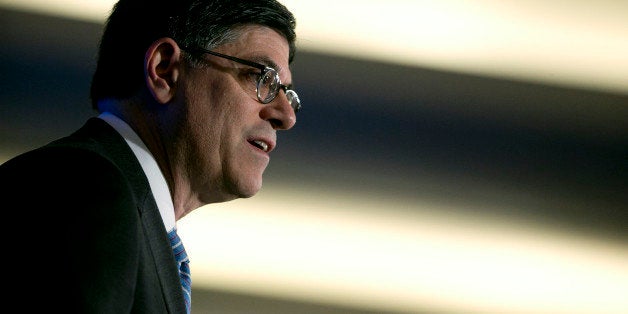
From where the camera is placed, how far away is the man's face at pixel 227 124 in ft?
2.92

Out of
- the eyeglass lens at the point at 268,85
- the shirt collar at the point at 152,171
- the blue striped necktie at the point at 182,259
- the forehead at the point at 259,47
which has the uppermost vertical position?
the forehead at the point at 259,47

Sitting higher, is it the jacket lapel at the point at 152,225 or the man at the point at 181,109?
the man at the point at 181,109

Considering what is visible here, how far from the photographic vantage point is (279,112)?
94 cm

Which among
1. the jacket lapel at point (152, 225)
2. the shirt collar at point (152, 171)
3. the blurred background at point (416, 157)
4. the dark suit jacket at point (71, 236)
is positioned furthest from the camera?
the blurred background at point (416, 157)

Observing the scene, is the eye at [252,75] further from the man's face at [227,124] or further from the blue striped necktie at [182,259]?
the blue striped necktie at [182,259]

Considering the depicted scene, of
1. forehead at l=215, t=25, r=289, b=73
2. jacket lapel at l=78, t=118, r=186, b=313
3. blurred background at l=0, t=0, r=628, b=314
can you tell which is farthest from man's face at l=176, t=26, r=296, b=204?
blurred background at l=0, t=0, r=628, b=314

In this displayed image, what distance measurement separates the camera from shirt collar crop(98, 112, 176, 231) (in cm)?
84

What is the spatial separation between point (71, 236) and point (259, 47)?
41 centimetres

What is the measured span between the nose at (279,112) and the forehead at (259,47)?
0.12 ft

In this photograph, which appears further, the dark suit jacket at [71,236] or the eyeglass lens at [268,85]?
the eyeglass lens at [268,85]

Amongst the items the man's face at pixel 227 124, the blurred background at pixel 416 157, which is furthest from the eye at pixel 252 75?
the blurred background at pixel 416 157

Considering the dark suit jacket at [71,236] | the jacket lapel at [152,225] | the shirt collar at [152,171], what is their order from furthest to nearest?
the shirt collar at [152,171], the jacket lapel at [152,225], the dark suit jacket at [71,236]

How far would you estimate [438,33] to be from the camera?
51.9 inches

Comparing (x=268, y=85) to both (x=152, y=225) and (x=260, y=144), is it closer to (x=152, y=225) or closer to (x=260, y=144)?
(x=260, y=144)
